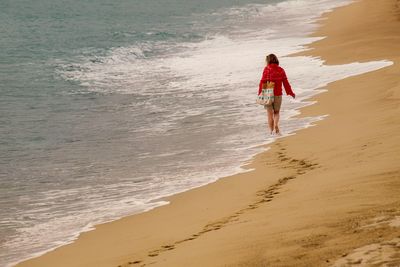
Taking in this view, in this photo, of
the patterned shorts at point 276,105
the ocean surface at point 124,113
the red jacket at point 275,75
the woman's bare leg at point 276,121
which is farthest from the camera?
the red jacket at point 275,75

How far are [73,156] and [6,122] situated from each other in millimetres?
5143

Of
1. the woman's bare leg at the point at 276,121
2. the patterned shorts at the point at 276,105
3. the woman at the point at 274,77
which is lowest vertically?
the woman's bare leg at the point at 276,121

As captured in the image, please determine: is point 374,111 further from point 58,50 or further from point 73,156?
point 58,50

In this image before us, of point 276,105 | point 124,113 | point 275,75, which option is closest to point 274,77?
point 275,75

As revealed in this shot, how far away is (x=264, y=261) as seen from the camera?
21.4 feet

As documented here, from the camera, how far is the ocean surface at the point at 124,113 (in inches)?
443

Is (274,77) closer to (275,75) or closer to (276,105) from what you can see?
(275,75)

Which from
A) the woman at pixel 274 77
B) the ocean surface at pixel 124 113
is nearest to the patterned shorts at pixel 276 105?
the woman at pixel 274 77

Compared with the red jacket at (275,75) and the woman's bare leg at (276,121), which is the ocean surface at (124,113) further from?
the red jacket at (275,75)

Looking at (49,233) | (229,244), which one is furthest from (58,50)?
(229,244)

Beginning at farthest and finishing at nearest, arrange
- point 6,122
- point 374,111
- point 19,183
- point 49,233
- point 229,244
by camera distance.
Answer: point 6,122, point 374,111, point 19,183, point 49,233, point 229,244

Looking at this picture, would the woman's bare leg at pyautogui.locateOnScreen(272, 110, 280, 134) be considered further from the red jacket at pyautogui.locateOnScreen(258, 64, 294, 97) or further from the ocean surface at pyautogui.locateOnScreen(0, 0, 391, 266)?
the red jacket at pyautogui.locateOnScreen(258, 64, 294, 97)

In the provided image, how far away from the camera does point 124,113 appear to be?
19.7 metres

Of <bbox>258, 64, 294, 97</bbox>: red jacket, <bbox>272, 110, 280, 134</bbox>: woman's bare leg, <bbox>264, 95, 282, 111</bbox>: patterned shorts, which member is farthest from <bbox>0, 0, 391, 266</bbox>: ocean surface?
<bbox>258, 64, 294, 97</bbox>: red jacket
